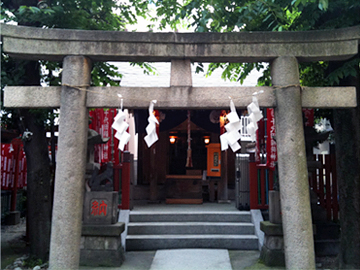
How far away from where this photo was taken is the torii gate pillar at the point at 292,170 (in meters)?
4.24

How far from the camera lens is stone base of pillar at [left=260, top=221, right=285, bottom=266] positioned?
6.56 m

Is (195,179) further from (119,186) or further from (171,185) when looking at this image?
(119,186)

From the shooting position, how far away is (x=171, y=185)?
10898 millimetres

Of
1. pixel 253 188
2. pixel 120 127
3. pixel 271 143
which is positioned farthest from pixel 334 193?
pixel 120 127

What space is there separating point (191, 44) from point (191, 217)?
5.28m

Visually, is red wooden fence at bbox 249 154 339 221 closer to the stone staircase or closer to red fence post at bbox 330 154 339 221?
red fence post at bbox 330 154 339 221

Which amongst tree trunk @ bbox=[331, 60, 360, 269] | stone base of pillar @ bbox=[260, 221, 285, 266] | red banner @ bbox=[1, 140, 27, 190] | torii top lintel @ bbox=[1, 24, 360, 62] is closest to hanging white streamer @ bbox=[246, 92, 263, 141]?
torii top lintel @ bbox=[1, 24, 360, 62]

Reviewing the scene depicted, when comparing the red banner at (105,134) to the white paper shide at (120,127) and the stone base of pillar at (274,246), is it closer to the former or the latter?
the white paper shide at (120,127)

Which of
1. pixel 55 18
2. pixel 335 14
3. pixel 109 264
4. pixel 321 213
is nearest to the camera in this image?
pixel 335 14

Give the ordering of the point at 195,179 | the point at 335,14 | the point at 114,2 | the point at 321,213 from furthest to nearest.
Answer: the point at 195,179 → the point at 321,213 → the point at 114,2 → the point at 335,14

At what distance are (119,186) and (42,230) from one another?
7.92 ft

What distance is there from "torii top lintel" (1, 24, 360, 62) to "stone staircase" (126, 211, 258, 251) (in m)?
4.83

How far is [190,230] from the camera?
8.02 metres

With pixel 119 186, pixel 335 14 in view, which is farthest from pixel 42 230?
pixel 335 14
